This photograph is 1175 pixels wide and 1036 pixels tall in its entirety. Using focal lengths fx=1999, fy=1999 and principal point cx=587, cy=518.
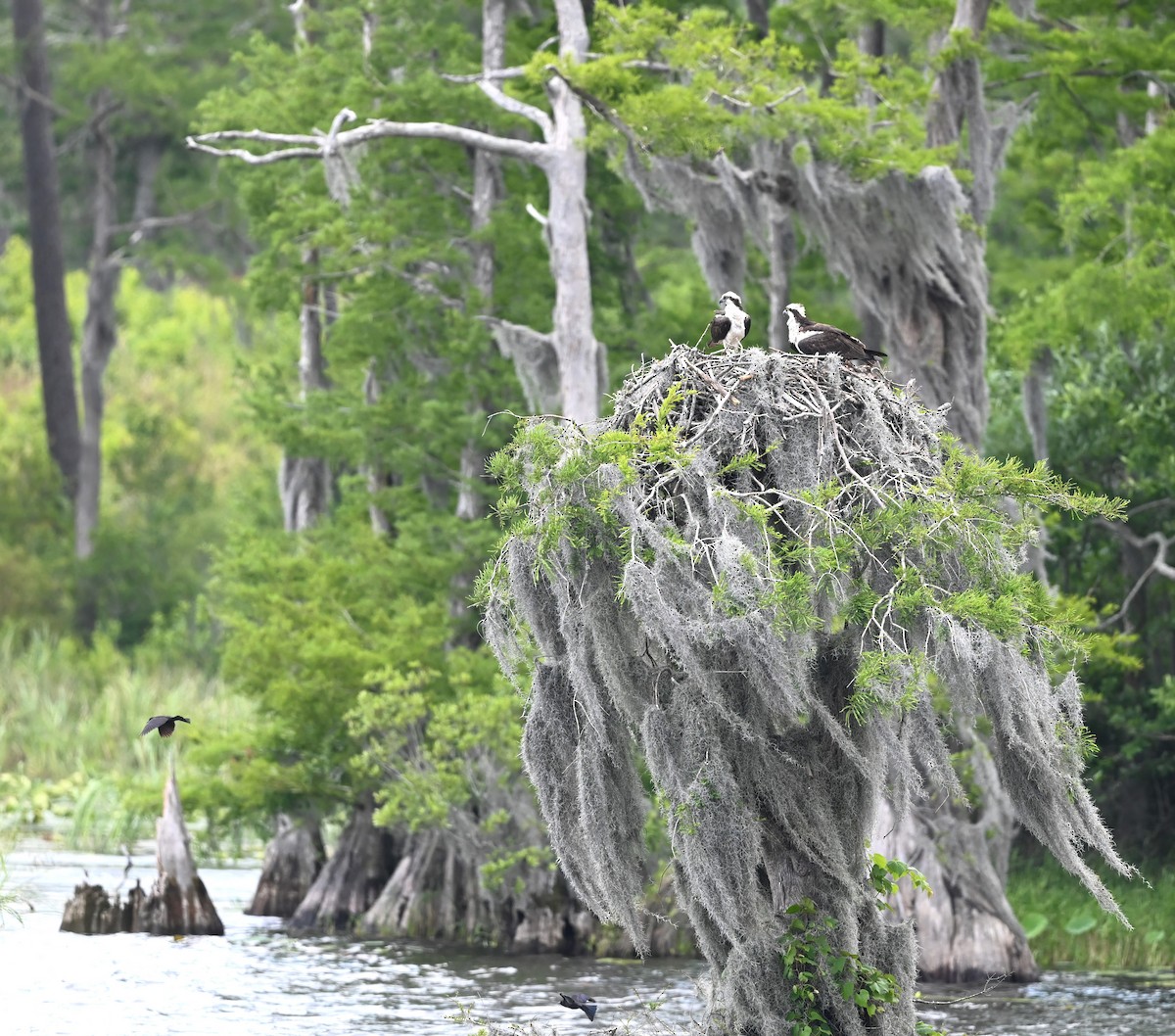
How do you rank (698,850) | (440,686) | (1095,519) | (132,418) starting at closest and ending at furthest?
(698,850) < (440,686) < (1095,519) < (132,418)

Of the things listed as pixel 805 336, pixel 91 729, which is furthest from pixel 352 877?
pixel 805 336

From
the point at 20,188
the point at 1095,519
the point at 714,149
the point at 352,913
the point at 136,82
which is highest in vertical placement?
the point at 20,188

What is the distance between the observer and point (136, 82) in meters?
36.5

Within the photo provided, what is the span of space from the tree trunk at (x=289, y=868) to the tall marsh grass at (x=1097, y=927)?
7.58 meters

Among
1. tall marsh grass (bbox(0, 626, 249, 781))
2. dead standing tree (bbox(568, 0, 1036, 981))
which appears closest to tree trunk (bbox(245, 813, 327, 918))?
tall marsh grass (bbox(0, 626, 249, 781))

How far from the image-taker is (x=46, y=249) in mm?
38344

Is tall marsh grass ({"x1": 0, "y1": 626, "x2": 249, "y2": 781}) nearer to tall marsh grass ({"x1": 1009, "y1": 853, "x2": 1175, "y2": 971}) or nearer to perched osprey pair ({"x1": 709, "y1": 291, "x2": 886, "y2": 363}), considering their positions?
tall marsh grass ({"x1": 1009, "y1": 853, "x2": 1175, "y2": 971})

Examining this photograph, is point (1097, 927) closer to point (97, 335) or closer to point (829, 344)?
point (829, 344)

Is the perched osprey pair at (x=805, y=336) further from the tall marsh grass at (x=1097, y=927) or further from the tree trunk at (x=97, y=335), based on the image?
the tree trunk at (x=97, y=335)

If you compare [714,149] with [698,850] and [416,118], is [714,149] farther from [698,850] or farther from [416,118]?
[698,850]

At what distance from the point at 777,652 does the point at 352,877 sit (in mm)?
11832

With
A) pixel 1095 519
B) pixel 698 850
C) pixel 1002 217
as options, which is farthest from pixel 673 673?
pixel 1002 217

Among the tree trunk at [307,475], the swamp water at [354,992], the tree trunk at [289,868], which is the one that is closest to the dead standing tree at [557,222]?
the swamp water at [354,992]

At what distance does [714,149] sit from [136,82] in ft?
67.5
